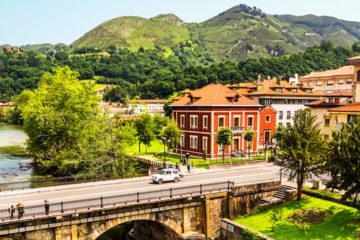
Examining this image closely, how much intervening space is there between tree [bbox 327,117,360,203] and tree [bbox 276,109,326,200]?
119 inches

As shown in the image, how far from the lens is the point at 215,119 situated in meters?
55.6

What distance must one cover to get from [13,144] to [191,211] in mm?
69786

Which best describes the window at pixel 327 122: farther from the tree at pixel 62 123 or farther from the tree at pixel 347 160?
the tree at pixel 62 123

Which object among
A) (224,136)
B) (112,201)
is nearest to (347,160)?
(112,201)

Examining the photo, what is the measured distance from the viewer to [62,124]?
56031 millimetres

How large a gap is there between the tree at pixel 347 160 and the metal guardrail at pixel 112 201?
8.45 m

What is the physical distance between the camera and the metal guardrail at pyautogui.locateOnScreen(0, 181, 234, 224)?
2522 centimetres

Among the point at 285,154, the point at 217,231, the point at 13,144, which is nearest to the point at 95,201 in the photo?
the point at 217,231

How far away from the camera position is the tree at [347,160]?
2773cm

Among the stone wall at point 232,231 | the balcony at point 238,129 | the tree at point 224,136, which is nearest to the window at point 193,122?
the balcony at point 238,129

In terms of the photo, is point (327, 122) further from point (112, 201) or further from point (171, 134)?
point (112, 201)

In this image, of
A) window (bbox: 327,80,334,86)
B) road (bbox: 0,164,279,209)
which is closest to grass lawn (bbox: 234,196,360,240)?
road (bbox: 0,164,279,209)

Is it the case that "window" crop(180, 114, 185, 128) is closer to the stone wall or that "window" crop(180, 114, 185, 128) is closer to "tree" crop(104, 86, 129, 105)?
the stone wall

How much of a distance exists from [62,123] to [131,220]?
3150 cm
